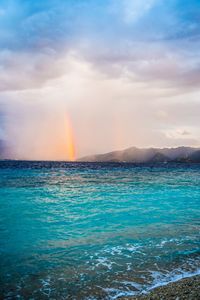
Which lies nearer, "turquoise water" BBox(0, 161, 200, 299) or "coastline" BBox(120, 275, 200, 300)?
"coastline" BBox(120, 275, 200, 300)

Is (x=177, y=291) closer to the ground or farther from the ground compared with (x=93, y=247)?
farther from the ground

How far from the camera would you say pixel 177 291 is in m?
9.32

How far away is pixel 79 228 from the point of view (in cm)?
1972

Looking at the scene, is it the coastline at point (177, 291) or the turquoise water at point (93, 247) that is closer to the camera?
the coastline at point (177, 291)

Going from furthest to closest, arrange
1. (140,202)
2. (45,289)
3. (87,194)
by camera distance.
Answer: (87,194)
(140,202)
(45,289)

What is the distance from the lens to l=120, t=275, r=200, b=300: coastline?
28.8 ft

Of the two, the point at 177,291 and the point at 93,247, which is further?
the point at 93,247

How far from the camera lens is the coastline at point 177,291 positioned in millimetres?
8770

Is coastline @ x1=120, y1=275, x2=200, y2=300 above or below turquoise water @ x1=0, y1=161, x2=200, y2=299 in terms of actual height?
above

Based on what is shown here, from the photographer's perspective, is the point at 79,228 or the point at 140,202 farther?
the point at 140,202

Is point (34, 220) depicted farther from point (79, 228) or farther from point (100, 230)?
point (100, 230)

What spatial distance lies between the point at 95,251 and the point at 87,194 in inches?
841

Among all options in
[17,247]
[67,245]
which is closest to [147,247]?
[67,245]

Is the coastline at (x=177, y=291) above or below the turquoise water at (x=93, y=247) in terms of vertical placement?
above
